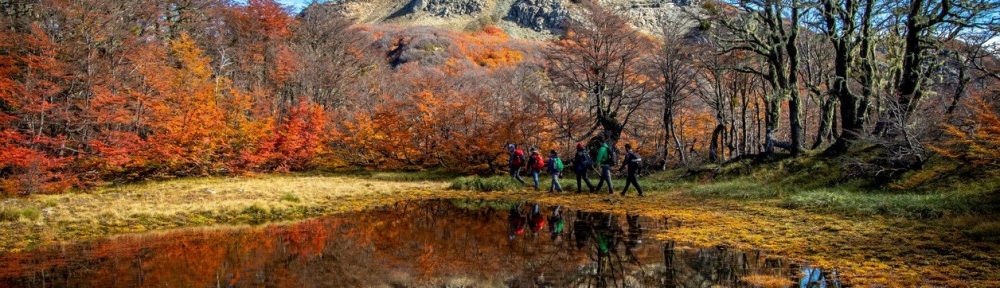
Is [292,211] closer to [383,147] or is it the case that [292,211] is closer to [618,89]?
[618,89]

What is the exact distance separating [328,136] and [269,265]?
2571 cm

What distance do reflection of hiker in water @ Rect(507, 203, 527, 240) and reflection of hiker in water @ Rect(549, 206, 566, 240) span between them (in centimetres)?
58

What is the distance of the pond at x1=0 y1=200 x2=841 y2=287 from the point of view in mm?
6113

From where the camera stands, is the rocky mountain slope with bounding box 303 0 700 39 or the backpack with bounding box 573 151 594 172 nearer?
the backpack with bounding box 573 151 594 172

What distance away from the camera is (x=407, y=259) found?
7.38 metres

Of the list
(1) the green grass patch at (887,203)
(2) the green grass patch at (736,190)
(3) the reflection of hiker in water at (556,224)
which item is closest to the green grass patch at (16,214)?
(3) the reflection of hiker in water at (556,224)

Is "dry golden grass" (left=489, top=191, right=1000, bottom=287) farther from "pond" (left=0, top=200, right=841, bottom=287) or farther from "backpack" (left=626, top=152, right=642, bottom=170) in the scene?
"backpack" (left=626, top=152, right=642, bottom=170)

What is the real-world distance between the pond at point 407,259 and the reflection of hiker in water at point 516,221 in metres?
0.06

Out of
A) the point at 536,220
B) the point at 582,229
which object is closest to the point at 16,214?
the point at 536,220

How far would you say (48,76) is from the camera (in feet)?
60.5

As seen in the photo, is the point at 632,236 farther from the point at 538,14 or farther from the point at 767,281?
the point at 538,14

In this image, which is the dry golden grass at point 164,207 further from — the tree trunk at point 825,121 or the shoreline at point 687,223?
the tree trunk at point 825,121

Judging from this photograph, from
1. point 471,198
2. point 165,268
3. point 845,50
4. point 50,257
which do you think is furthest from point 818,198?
point 50,257

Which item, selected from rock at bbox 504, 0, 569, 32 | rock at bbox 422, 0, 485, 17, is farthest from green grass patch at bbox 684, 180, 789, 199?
rock at bbox 422, 0, 485, 17
